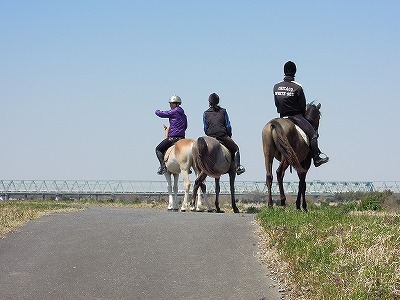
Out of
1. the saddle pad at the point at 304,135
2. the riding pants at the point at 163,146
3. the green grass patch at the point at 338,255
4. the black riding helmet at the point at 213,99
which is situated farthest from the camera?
the riding pants at the point at 163,146

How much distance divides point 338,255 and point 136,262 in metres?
2.95

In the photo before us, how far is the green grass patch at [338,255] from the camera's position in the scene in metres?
8.13

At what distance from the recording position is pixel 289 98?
1767cm

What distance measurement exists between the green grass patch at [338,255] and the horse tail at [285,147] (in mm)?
3681

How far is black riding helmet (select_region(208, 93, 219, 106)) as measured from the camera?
20.8 metres

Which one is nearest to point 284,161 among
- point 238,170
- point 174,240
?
point 238,170

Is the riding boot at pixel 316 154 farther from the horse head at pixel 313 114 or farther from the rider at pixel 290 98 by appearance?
the horse head at pixel 313 114

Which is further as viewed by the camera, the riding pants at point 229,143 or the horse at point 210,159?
the riding pants at point 229,143

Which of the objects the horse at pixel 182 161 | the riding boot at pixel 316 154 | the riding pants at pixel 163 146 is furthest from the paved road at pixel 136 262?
the riding pants at pixel 163 146

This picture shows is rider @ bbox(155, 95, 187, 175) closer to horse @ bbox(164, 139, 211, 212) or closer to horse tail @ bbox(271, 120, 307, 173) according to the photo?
horse @ bbox(164, 139, 211, 212)

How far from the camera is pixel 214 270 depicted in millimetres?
10547

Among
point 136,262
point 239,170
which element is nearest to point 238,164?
point 239,170

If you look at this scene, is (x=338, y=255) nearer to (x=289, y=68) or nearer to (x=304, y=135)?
(x=304, y=135)

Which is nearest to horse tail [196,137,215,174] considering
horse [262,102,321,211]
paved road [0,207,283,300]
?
horse [262,102,321,211]
